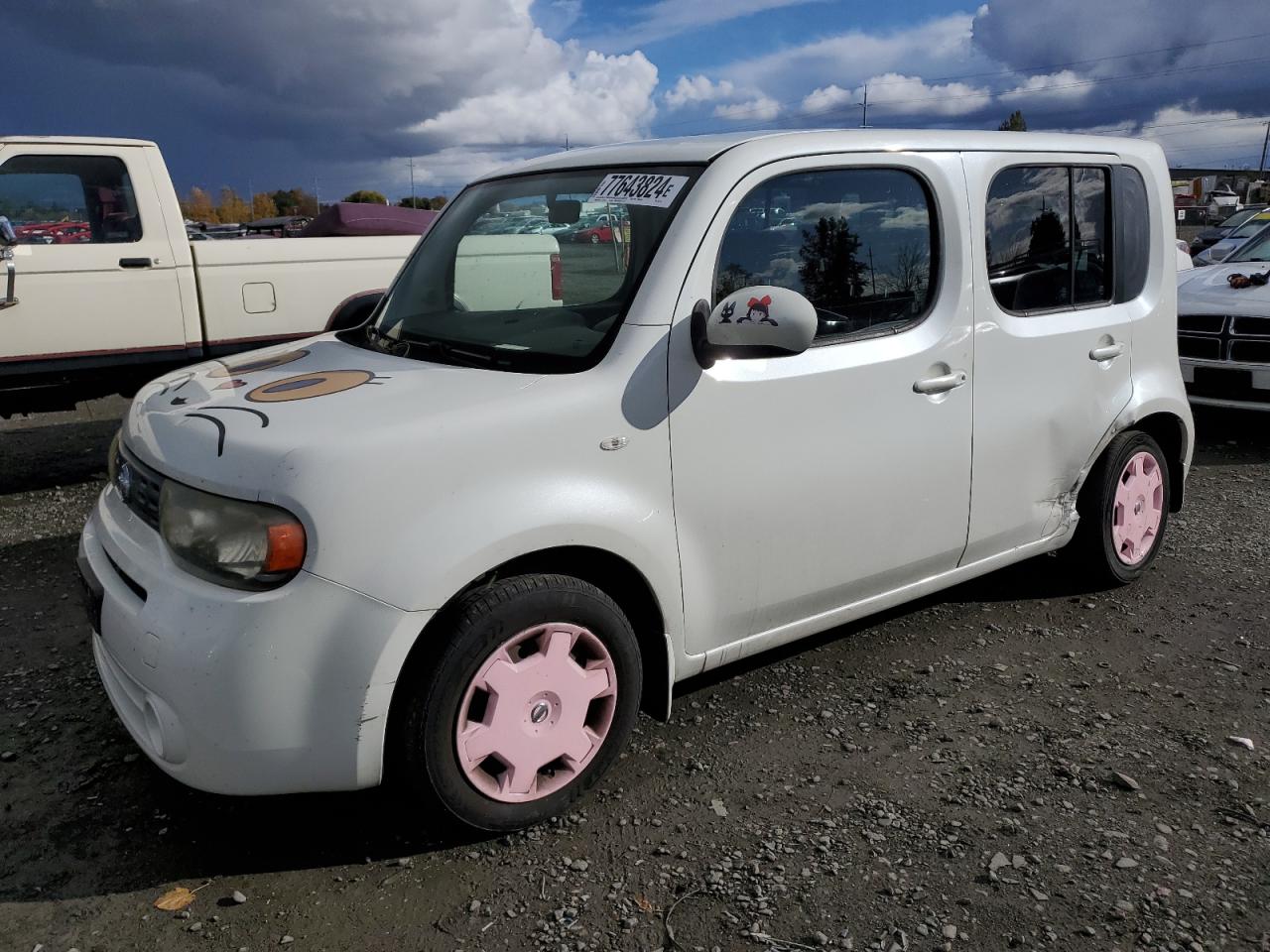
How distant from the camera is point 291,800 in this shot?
9.95 ft

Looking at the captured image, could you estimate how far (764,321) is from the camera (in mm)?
2697

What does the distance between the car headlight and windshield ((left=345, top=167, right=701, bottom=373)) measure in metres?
0.83

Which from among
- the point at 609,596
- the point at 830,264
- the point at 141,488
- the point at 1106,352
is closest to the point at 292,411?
the point at 141,488

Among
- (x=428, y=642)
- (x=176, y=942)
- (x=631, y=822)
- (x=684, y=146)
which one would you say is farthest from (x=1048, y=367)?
(x=176, y=942)

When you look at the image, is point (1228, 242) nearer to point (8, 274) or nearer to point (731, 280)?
point (731, 280)

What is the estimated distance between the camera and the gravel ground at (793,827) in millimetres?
2471

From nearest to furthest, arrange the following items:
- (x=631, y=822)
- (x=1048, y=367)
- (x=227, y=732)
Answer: (x=227, y=732) < (x=631, y=822) < (x=1048, y=367)

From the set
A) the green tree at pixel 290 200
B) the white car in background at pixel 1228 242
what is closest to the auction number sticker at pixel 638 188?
the white car in background at pixel 1228 242

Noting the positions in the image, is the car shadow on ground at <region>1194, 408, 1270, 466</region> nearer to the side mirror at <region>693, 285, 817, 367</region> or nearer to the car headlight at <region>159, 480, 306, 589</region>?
the side mirror at <region>693, 285, 817, 367</region>

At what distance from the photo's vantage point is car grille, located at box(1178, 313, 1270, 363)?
7.17 m

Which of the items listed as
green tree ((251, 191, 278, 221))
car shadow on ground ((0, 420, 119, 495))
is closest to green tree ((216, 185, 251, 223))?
green tree ((251, 191, 278, 221))

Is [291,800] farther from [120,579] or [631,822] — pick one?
[631,822]

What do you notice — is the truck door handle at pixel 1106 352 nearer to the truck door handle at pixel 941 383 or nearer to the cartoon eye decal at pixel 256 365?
the truck door handle at pixel 941 383

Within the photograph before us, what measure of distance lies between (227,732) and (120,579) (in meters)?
0.62
